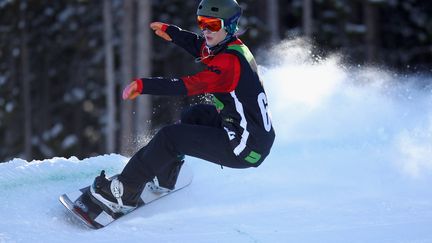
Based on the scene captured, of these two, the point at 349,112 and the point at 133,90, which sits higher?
the point at 133,90

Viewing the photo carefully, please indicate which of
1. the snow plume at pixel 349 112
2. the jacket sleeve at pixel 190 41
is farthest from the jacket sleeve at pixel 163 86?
the snow plume at pixel 349 112

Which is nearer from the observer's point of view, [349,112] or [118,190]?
[118,190]

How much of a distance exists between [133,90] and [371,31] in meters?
14.9

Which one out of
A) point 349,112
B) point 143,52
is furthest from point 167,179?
point 143,52

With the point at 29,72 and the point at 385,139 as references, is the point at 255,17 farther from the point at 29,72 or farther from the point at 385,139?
the point at 385,139

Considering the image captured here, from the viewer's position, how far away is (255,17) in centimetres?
1691

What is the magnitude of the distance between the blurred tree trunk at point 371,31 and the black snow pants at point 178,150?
43.9ft

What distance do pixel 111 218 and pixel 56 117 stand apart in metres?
17.1

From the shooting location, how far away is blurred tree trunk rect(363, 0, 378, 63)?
1722 cm

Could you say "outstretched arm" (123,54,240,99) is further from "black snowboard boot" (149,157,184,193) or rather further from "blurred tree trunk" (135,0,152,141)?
"blurred tree trunk" (135,0,152,141)

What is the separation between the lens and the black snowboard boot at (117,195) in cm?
434

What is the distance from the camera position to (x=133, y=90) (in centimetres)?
377

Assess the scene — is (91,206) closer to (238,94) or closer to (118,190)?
(118,190)

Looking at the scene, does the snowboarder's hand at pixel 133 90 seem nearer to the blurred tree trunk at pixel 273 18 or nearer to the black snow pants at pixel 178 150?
the black snow pants at pixel 178 150
